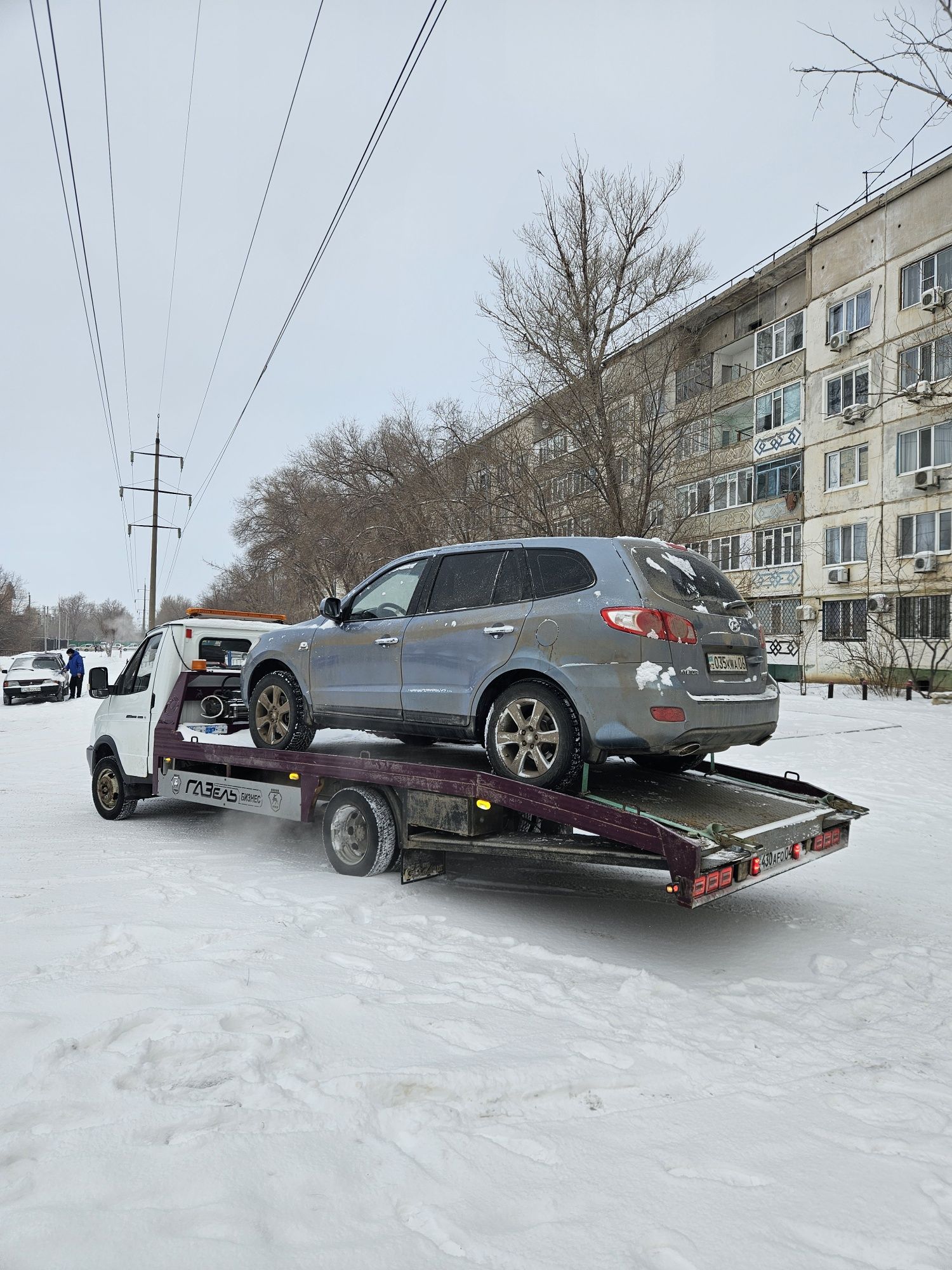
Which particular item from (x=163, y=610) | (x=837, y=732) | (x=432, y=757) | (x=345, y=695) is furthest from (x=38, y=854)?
(x=163, y=610)

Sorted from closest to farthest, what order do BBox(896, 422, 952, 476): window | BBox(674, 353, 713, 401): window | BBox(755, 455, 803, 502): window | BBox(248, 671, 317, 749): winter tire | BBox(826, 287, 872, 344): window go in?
1. BBox(248, 671, 317, 749): winter tire
2. BBox(674, 353, 713, 401): window
3. BBox(896, 422, 952, 476): window
4. BBox(826, 287, 872, 344): window
5. BBox(755, 455, 803, 502): window

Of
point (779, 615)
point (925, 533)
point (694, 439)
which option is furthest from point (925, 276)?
point (694, 439)

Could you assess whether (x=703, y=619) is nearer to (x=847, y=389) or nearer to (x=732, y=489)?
(x=847, y=389)

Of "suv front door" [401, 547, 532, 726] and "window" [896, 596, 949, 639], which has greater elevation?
"window" [896, 596, 949, 639]

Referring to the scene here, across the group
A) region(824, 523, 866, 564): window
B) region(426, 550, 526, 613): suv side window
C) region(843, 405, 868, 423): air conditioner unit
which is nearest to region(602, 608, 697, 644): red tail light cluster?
region(426, 550, 526, 613): suv side window

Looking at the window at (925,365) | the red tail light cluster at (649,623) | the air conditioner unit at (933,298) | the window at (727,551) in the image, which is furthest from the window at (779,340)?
the red tail light cluster at (649,623)

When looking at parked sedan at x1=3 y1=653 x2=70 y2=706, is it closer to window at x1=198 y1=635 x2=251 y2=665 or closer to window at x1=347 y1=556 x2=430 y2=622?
window at x1=198 y1=635 x2=251 y2=665

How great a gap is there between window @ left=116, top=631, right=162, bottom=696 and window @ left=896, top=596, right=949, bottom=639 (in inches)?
851

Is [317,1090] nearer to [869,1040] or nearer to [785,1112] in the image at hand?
[785,1112]

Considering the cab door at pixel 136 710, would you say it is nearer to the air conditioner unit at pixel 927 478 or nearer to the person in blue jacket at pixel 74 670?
the person in blue jacket at pixel 74 670

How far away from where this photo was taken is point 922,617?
25.6 m

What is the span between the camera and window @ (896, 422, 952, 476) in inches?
998

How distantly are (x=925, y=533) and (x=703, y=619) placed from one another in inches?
942

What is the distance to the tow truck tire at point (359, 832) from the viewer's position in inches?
246
